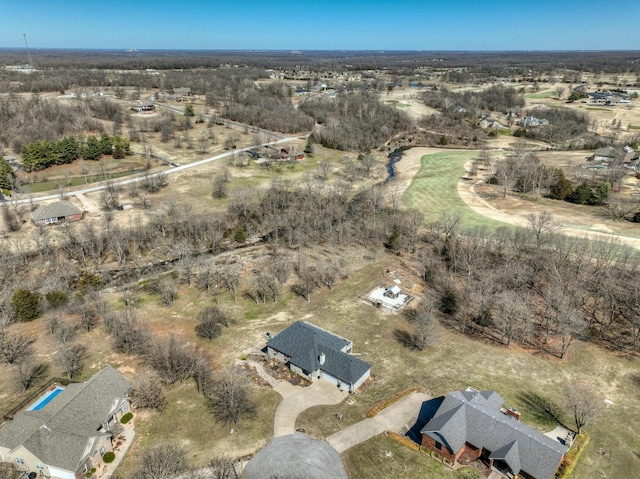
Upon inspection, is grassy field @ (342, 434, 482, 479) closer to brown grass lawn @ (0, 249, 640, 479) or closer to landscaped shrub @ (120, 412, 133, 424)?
brown grass lawn @ (0, 249, 640, 479)

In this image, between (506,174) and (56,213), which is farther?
(506,174)

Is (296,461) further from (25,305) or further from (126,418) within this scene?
(25,305)

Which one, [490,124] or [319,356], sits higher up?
[490,124]

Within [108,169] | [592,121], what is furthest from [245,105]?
[592,121]

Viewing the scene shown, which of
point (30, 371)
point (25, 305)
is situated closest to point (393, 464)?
point (30, 371)

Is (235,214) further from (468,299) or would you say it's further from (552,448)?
(552,448)
